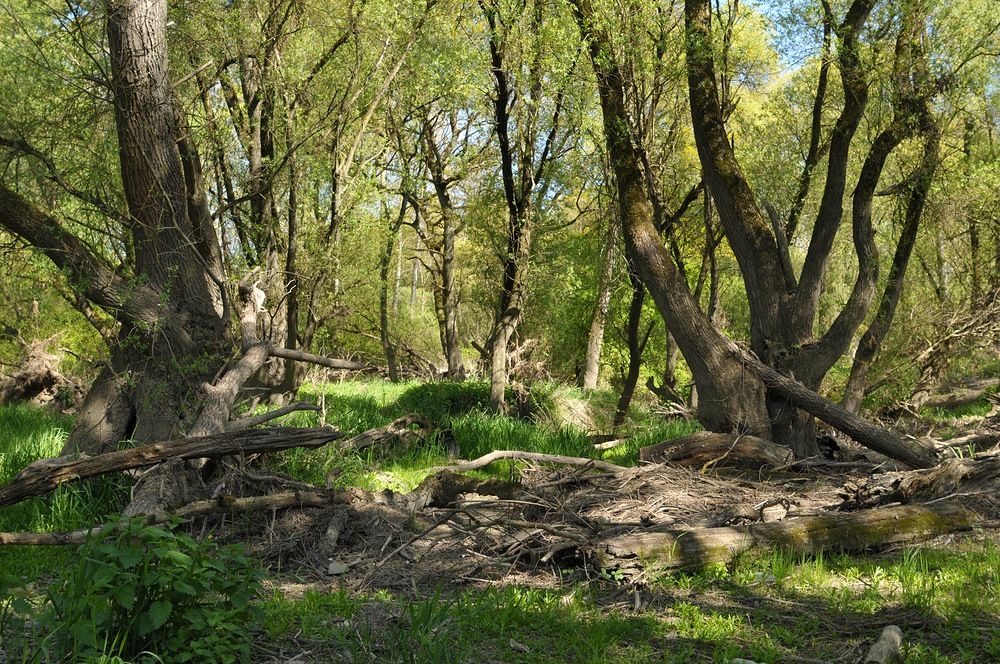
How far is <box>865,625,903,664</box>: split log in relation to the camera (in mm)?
3597

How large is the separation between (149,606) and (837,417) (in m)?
7.31

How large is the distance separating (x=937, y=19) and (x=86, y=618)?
1162 centimetres

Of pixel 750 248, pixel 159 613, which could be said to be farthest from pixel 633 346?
pixel 159 613

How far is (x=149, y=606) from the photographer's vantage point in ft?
10.8

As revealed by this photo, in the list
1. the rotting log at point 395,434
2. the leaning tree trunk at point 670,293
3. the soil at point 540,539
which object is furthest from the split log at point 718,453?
the rotting log at point 395,434

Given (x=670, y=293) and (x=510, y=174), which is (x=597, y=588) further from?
(x=510, y=174)

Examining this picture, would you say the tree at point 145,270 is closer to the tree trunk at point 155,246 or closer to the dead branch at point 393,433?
the tree trunk at point 155,246

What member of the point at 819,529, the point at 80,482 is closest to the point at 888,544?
the point at 819,529

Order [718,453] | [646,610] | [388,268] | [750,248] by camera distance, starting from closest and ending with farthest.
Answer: [646,610]
[718,453]
[750,248]
[388,268]

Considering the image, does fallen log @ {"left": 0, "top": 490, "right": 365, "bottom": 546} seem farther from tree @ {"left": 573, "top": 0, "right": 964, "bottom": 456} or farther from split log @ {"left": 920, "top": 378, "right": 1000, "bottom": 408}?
split log @ {"left": 920, "top": 378, "right": 1000, "bottom": 408}

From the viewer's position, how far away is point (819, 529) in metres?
5.34

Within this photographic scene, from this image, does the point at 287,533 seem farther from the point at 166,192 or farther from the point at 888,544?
the point at 888,544

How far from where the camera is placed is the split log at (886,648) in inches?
142

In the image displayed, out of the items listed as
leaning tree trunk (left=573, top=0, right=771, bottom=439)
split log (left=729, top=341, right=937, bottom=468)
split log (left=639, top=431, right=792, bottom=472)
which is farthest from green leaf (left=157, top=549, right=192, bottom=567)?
split log (left=729, top=341, right=937, bottom=468)
